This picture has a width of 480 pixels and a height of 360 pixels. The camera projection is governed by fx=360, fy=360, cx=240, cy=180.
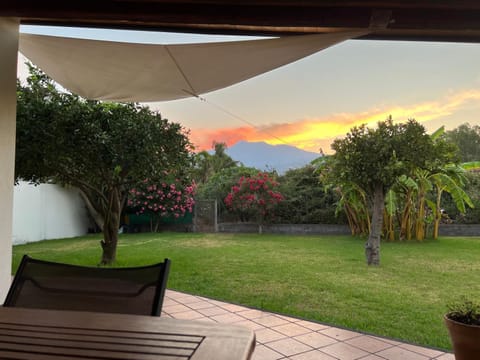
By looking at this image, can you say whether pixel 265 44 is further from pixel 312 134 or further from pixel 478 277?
pixel 312 134

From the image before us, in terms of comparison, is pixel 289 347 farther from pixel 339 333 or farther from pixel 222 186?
pixel 222 186

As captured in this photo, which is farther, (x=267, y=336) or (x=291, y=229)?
(x=291, y=229)

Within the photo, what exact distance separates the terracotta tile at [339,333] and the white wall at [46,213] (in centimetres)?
898

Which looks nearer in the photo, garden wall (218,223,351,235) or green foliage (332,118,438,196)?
green foliage (332,118,438,196)

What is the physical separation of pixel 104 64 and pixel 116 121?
253 centimetres

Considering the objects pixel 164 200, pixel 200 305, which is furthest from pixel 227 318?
pixel 164 200

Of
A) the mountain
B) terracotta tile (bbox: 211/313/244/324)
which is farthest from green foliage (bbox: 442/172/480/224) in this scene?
terracotta tile (bbox: 211/313/244/324)

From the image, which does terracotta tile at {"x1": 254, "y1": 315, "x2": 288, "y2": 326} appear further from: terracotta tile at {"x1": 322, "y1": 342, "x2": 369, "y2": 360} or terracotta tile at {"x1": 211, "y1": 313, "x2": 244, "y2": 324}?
terracotta tile at {"x1": 322, "y1": 342, "x2": 369, "y2": 360}

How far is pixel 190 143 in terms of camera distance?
21.5ft

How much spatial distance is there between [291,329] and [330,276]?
2.47m

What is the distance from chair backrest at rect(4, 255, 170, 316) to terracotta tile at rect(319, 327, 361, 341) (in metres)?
2.16

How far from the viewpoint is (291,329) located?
3.25m

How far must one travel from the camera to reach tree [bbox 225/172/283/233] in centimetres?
1196

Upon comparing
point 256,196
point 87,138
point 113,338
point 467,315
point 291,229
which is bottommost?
point 291,229
